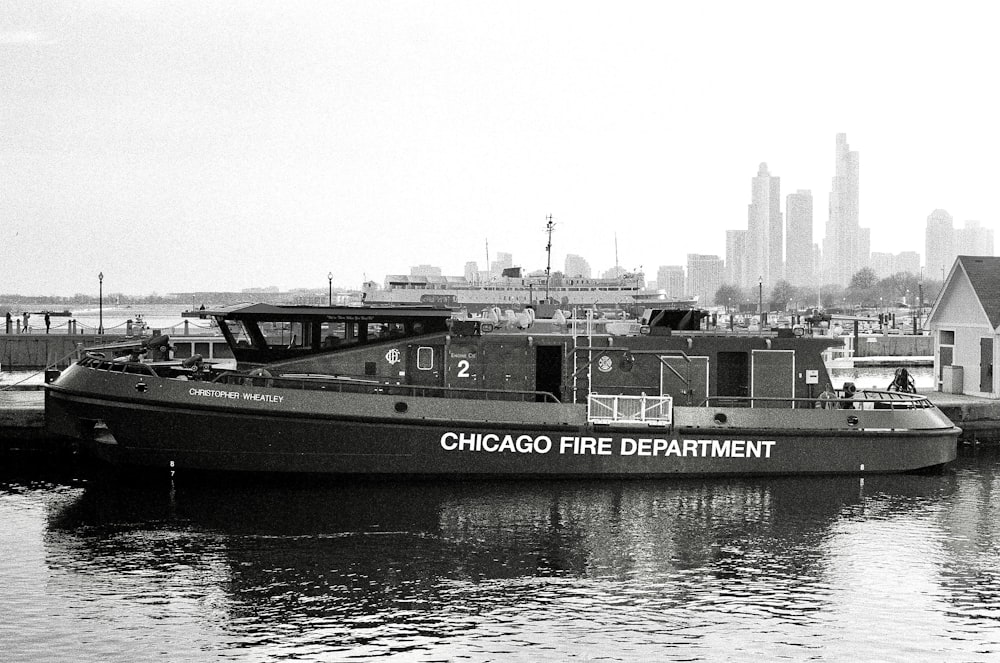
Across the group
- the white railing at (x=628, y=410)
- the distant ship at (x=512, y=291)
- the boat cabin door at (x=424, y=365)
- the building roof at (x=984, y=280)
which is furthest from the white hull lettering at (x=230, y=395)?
the distant ship at (x=512, y=291)

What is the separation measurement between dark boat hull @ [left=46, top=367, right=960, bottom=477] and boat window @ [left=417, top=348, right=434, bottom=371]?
1.48 metres

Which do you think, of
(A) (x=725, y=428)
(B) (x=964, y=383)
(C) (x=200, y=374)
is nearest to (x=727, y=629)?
(A) (x=725, y=428)

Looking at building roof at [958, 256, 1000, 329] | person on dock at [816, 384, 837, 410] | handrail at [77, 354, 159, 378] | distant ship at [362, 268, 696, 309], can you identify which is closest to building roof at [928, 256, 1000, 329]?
building roof at [958, 256, 1000, 329]

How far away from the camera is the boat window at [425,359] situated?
2159cm

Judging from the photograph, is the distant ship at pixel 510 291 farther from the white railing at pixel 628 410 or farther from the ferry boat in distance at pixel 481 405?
the white railing at pixel 628 410

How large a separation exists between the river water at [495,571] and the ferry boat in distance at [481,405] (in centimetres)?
74

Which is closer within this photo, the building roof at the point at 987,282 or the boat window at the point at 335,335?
the boat window at the point at 335,335

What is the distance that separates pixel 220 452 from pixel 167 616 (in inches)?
279

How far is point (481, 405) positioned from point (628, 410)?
335cm

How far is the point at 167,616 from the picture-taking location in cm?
1281

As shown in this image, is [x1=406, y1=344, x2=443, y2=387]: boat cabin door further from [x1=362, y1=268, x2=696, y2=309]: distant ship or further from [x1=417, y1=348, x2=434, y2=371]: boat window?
[x1=362, y1=268, x2=696, y2=309]: distant ship

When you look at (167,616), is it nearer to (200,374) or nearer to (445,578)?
(445,578)

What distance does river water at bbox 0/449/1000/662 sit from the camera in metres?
12.2

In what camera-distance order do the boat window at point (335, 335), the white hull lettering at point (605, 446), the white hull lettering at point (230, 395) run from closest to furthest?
the white hull lettering at point (230, 395) → the white hull lettering at point (605, 446) → the boat window at point (335, 335)
